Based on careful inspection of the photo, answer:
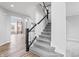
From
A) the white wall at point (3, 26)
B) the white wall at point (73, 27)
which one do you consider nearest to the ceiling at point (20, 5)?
the white wall at point (3, 26)

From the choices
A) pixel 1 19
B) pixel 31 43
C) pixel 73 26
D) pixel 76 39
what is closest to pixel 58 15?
pixel 73 26

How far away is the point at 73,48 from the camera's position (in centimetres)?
238

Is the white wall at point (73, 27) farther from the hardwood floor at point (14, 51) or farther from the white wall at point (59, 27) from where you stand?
the hardwood floor at point (14, 51)

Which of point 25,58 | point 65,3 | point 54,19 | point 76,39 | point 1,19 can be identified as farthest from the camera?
point 1,19

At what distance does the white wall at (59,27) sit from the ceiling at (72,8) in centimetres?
17

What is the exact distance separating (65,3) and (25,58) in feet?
7.41

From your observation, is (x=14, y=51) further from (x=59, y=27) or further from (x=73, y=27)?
(x=73, y=27)

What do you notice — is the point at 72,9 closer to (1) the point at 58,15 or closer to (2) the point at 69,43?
(1) the point at 58,15

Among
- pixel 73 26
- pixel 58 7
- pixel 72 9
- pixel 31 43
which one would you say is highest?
pixel 58 7

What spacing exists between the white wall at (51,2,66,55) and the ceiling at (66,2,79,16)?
17 cm

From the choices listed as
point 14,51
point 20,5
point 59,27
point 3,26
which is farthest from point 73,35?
point 3,26

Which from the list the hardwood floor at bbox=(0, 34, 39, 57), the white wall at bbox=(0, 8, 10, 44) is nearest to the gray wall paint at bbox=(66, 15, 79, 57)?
the hardwood floor at bbox=(0, 34, 39, 57)

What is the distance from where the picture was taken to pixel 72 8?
2422mm

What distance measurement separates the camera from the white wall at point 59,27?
2.70m
